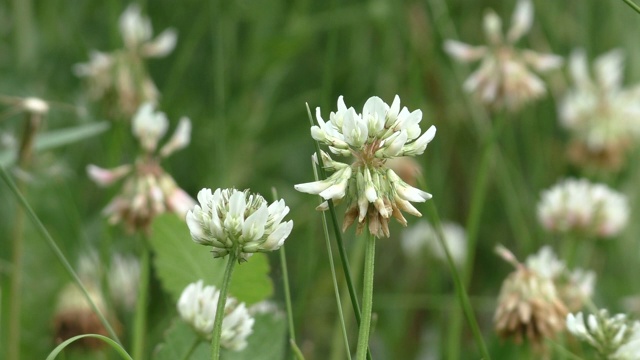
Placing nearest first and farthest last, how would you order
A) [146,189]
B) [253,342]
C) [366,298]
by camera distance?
[366,298] < [253,342] < [146,189]

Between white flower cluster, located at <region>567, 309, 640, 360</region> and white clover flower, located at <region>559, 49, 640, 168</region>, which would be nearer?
white flower cluster, located at <region>567, 309, 640, 360</region>

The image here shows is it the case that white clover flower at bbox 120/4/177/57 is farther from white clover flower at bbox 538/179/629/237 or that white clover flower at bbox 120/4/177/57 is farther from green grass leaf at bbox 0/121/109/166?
white clover flower at bbox 538/179/629/237

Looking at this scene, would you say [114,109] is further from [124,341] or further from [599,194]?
[599,194]

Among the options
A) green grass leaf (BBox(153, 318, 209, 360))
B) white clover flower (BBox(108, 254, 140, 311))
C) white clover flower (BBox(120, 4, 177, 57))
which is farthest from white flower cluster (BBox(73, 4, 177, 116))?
green grass leaf (BBox(153, 318, 209, 360))

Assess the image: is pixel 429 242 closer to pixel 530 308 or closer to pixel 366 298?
pixel 530 308

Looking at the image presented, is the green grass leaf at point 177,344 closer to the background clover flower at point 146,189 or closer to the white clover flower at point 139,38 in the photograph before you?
the background clover flower at point 146,189

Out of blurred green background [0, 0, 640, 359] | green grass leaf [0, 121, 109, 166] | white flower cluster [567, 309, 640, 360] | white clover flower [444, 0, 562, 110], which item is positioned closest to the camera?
white flower cluster [567, 309, 640, 360]

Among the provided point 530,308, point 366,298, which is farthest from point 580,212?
point 366,298
